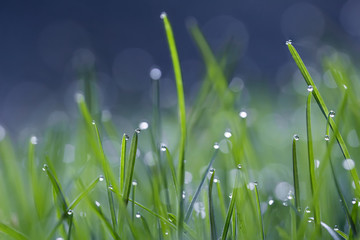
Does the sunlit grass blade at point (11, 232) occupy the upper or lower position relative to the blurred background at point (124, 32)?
lower

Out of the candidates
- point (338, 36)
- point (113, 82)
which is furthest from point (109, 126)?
point (113, 82)

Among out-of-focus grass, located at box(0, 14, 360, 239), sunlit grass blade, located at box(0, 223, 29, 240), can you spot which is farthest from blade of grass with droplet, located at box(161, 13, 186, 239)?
sunlit grass blade, located at box(0, 223, 29, 240)

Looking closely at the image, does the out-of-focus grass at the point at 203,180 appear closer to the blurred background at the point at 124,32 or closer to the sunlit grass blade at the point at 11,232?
the sunlit grass blade at the point at 11,232

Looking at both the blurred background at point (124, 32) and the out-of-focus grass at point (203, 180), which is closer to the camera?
the out-of-focus grass at point (203, 180)

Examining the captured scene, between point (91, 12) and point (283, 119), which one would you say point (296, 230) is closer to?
point (283, 119)

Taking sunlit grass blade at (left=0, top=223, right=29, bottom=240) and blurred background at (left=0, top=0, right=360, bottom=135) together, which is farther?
blurred background at (left=0, top=0, right=360, bottom=135)

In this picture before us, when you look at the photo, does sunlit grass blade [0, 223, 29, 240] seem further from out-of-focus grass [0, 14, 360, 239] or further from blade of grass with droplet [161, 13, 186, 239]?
blade of grass with droplet [161, 13, 186, 239]

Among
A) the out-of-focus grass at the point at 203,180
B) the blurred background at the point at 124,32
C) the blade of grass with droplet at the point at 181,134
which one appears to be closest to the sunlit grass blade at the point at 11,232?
the out-of-focus grass at the point at 203,180

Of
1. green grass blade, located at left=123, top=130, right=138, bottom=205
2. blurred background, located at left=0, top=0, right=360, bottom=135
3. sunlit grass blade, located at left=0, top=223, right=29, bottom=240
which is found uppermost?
blurred background, located at left=0, top=0, right=360, bottom=135
